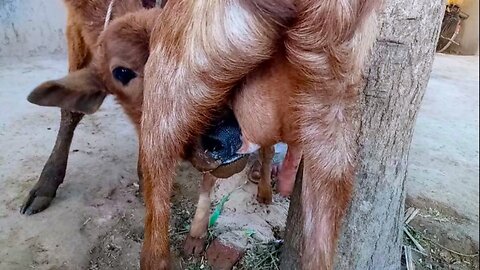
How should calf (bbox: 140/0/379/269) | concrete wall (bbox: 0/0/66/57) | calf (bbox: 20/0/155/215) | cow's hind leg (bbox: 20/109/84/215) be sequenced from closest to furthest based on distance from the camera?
calf (bbox: 140/0/379/269)
calf (bbox: 20/0/155/215)
cow's hind leg (bbox: 20/109/84/215)
concrete wall (bbox: 0/0/66/57)

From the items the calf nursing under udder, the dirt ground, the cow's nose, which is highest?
Answer: the calf nursing under udder

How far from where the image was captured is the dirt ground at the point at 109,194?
3348 millimetres

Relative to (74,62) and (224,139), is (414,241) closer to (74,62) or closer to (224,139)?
(224,139)

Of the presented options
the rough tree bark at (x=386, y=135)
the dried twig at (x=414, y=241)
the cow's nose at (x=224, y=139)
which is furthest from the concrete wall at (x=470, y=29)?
the dried twig at (x=414, y=241)

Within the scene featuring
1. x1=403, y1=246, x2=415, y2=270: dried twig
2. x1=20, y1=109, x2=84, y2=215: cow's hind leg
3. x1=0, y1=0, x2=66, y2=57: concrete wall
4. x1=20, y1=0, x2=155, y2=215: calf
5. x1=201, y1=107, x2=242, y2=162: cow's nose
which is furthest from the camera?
x1=0, y1=0, x2=66, y2=57: concrete wall

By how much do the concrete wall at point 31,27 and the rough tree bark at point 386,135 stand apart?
95.0 inches

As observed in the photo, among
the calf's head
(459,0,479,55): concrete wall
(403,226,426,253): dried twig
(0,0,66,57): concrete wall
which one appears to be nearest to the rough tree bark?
(459,0,479,55): concrete wall

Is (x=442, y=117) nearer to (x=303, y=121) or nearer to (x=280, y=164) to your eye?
(x=280, y=164)

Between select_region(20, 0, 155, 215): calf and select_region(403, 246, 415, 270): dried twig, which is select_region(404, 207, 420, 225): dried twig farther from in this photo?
select_region(20, 0, 155, 215): calf

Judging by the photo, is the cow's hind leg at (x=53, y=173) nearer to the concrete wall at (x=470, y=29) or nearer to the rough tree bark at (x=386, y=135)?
the rough tree bark at (x=386, y=135)

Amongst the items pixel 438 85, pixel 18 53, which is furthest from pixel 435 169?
pixel 18 53

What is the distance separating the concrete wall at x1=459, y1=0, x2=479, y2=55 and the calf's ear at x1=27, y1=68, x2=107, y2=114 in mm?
1937

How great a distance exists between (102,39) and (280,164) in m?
1.73

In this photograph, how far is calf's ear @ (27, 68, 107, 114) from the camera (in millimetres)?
2965
